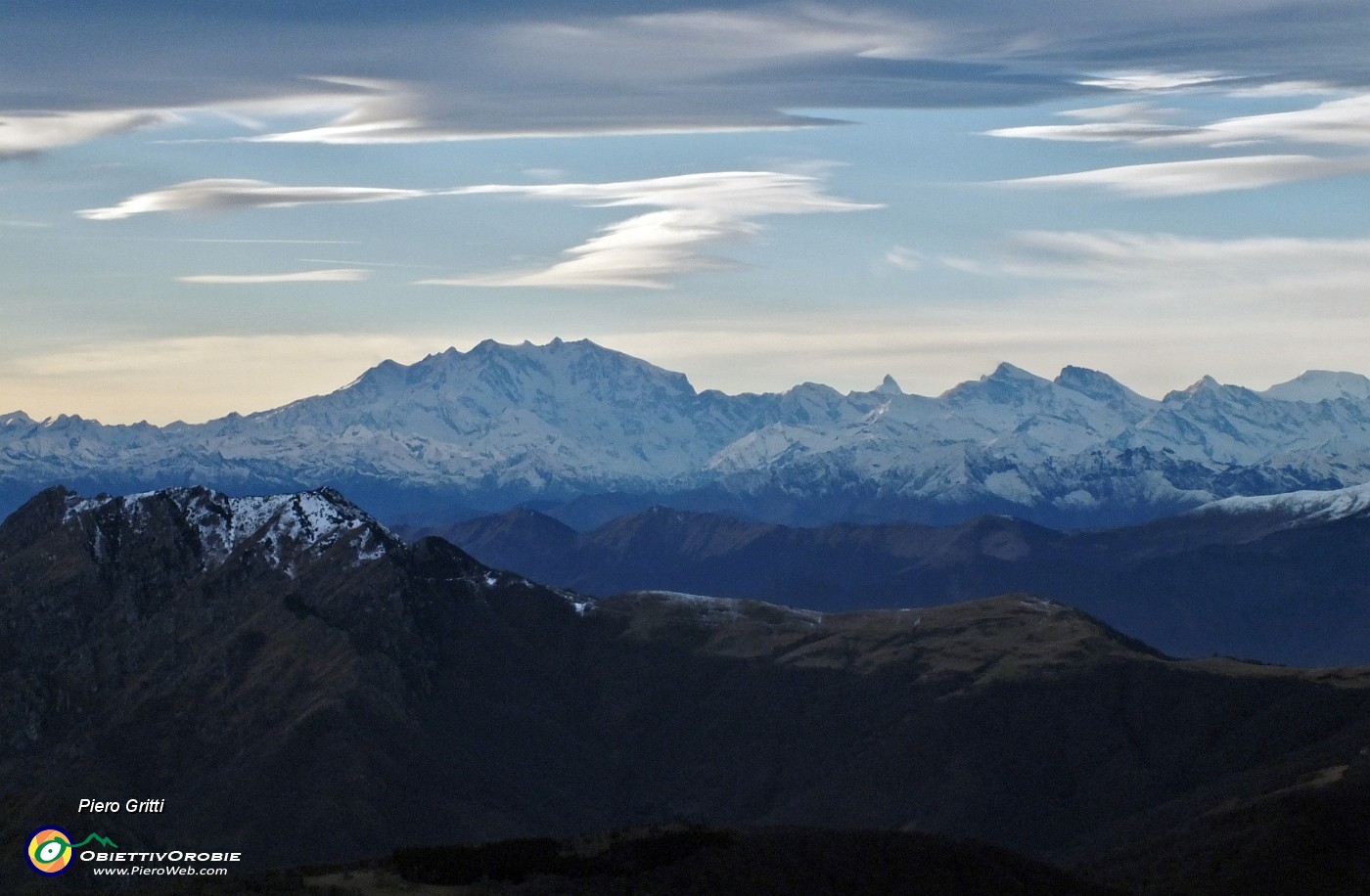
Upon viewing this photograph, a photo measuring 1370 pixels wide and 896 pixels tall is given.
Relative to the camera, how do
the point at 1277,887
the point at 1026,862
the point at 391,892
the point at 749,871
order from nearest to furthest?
the point at 391,892
the point at 749,871
the point at 1026,862
the point at 1277,887

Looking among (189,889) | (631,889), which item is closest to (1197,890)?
(631,889)

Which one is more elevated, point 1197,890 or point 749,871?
point 749,871

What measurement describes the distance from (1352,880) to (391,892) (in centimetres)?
10534

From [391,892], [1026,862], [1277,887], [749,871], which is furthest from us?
[1277,887]

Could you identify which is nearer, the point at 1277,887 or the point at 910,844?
the point at 910,844

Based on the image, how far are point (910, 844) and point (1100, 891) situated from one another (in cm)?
1877

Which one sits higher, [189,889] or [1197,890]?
[189,889]

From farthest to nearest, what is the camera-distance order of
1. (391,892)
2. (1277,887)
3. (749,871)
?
(1277,887) → (749,871) → (391,892)

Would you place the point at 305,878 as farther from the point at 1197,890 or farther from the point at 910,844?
the point at 1197,890

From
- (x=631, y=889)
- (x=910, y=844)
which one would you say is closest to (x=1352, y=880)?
(x=910, y=844)

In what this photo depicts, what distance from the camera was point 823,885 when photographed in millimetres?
168250

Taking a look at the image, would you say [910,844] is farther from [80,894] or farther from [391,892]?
[80,894]

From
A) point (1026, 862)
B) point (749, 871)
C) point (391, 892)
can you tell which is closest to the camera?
point (391, 892)

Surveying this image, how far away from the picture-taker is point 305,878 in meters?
168
